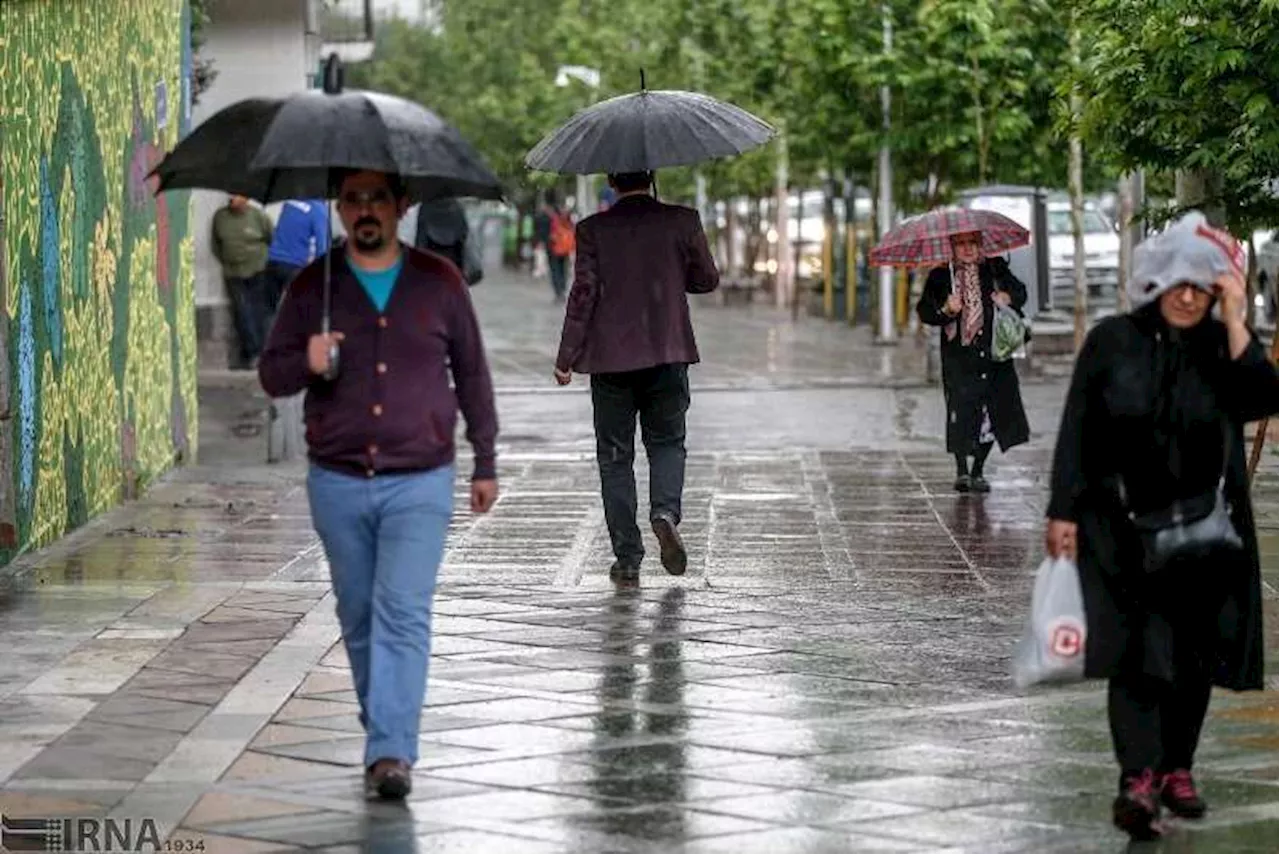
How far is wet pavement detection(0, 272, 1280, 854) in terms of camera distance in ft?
25.1

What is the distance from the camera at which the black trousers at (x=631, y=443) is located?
1244 cm

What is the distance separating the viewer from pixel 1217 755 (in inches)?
337

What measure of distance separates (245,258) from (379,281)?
17578mm

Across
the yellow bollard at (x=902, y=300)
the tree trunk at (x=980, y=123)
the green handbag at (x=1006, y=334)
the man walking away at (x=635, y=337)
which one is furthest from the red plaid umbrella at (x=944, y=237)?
the yellow bollard at (x=902, y=300)

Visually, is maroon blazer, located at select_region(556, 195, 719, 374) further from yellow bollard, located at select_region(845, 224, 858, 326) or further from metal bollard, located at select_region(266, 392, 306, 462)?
yellow bollard, located at select_region(845, 224, 858, 326)

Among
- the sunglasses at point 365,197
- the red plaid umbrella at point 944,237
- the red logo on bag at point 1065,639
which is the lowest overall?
the red logo on bag at point 1065,639

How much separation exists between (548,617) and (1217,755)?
343 centimetres

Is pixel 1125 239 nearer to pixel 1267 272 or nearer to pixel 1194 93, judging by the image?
pixel 1267 272

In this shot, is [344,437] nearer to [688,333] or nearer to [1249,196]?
[688,333]

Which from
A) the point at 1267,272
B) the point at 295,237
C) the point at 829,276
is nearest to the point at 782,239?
the point at 829,276

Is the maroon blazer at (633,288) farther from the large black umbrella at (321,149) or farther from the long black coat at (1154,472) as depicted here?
the long black coat at (1154,472)

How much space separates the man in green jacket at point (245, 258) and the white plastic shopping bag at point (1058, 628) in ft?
59.9

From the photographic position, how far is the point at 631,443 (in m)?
12.5

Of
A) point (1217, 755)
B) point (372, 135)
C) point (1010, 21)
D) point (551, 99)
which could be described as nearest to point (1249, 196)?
point (1217, 755)
